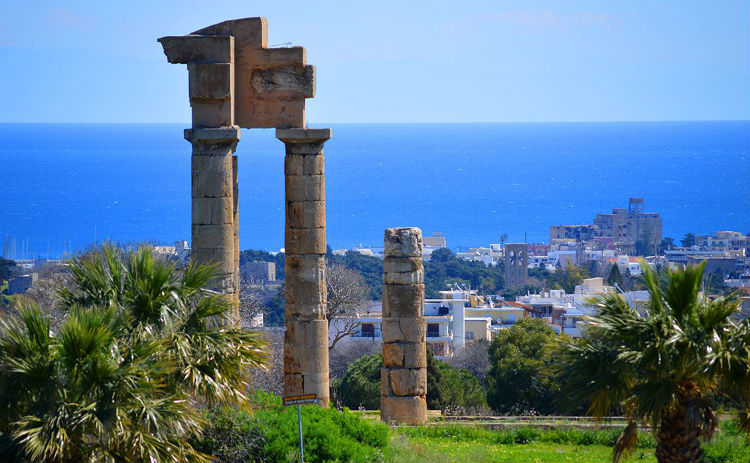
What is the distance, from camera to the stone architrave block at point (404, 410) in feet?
62.6

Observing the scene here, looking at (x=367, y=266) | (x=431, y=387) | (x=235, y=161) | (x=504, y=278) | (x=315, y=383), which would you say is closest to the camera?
(x=315, y=383)

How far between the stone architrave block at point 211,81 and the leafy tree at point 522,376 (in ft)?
42.4

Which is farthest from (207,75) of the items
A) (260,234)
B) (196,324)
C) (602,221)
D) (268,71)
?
(260,234)

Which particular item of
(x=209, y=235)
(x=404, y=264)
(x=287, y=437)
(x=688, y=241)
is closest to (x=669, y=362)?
(x=287, y=437)

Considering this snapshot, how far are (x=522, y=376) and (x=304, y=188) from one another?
1314 centimetres

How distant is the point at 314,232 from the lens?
17.4m

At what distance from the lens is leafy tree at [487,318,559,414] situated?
91.9ft

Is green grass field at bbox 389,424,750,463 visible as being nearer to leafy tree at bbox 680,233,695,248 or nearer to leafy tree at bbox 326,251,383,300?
leafy tree at bbox 326,251,383,300

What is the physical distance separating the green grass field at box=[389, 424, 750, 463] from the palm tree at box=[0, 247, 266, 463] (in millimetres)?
3673

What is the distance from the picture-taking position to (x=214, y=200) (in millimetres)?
16500

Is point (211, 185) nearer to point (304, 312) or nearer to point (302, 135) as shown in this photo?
point (302, 135)

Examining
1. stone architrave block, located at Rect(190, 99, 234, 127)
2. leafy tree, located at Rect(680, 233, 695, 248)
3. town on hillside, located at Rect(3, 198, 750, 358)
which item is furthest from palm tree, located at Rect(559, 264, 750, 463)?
leafy tree, located at Rect(680, 233, 695, 248)

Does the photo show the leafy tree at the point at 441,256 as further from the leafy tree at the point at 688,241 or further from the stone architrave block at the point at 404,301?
the stone architrave block at the point at 404,301

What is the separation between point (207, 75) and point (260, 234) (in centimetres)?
16680
